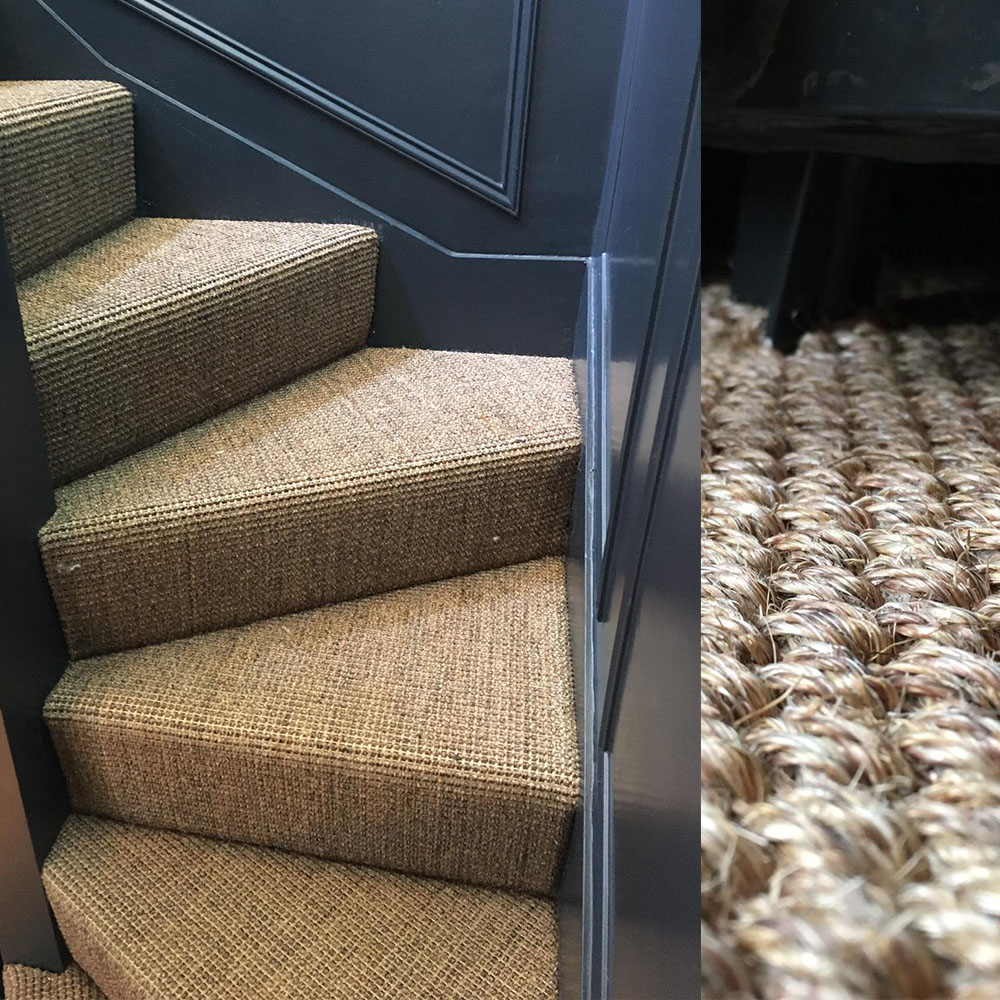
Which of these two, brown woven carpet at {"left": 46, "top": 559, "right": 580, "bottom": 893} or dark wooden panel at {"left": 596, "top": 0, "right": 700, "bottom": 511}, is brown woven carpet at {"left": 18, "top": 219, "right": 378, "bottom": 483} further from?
dark wooden panel at {"left": 596, "top": 0, "right": 700, "bottom": 511}

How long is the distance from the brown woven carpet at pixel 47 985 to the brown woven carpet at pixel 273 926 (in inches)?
1.6

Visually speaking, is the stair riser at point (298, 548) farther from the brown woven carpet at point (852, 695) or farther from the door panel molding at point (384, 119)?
the door panel molding at point (384, 119)

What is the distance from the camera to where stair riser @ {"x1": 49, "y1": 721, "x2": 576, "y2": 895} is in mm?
837

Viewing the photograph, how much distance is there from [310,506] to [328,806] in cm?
33

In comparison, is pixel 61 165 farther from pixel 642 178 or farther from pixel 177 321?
pixel 642 178

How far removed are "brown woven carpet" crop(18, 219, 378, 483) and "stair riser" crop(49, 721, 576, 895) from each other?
0.33m

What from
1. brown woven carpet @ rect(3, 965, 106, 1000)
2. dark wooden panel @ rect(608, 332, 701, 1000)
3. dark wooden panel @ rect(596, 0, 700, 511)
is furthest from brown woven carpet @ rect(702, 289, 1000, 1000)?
brown woven carpet @ rect(3, 965, 106, 1000)

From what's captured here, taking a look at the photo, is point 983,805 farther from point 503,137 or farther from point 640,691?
point 503,137

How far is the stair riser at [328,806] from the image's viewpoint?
33.0 inches

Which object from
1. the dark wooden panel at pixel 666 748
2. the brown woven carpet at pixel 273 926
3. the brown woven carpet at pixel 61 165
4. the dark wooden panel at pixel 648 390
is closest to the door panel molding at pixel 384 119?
the brown woven carpet at pixel 61 165

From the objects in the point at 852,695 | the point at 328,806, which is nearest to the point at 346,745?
the point at 328,806

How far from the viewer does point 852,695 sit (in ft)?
1.70

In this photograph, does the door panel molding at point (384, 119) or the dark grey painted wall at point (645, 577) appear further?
the door panel molding at point (384, 119)

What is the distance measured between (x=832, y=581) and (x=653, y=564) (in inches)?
6.2
